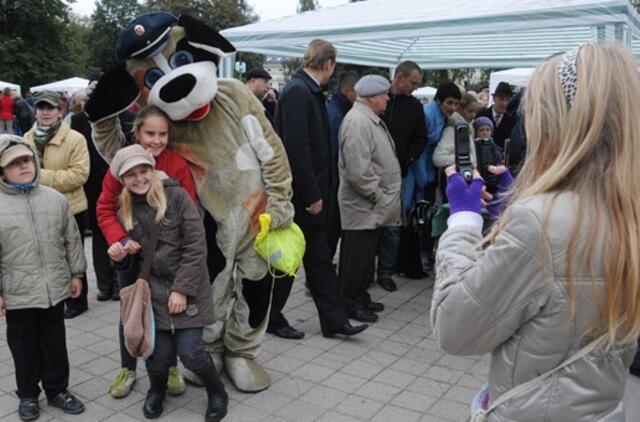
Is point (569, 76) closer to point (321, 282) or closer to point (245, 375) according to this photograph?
point (245, 375)

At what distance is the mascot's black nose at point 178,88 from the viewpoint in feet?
10.6

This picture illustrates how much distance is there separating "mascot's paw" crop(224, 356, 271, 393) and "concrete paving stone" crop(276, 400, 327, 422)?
0.26 metres

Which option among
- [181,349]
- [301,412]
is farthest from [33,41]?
[301,412]

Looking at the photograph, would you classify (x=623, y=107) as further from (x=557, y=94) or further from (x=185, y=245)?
(x=185, y=245)

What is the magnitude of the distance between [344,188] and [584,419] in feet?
11.7

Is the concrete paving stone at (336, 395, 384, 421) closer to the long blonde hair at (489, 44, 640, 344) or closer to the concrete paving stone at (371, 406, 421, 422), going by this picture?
the concrete paving stone at (371, 406, 421, 422)

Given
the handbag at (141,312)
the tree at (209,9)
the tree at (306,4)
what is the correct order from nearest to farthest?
the handbag at (141,312), the tree at (209,9), the tree at (306,4)

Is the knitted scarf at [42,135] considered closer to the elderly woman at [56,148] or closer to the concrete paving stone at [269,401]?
the elderly woman at [56,148]

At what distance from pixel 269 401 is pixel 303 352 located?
792 mm

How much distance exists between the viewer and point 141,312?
10.1ft

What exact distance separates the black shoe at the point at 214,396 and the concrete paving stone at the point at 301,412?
32 centimetres

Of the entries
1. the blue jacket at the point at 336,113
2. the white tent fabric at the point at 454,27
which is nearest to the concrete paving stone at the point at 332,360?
the blue jacket at the point at 336,113

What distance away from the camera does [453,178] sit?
5.84 ft

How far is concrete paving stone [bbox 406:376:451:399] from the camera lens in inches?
149
